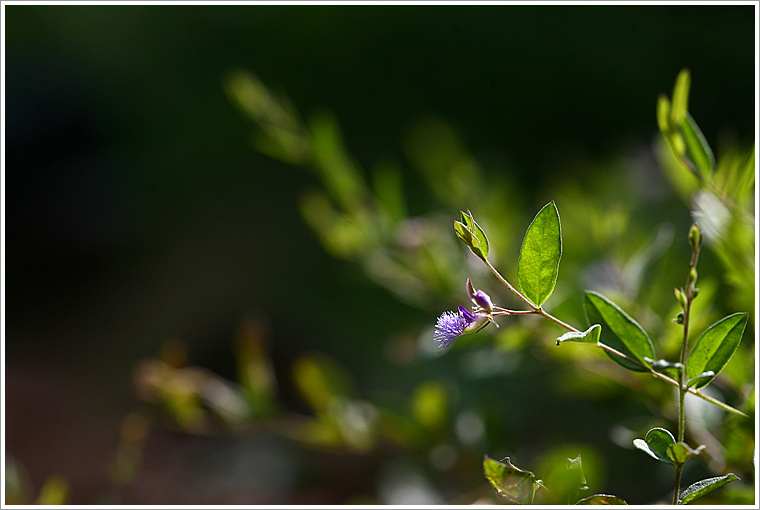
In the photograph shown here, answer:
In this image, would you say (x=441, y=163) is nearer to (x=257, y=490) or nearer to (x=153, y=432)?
(x=257, y=490)

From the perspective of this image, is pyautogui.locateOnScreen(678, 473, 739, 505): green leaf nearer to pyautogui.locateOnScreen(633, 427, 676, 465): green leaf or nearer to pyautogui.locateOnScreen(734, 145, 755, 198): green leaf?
pyautogui.locateOnScreen(633, 427, 676, 465): green leaf

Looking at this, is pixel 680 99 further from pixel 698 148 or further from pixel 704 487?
pixel 704 487

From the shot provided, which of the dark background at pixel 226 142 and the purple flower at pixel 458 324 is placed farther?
the dark background at pixel 226 142

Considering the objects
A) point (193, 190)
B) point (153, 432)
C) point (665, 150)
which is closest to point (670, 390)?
point (665, 150)

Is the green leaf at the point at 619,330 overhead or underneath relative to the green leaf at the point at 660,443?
overhead

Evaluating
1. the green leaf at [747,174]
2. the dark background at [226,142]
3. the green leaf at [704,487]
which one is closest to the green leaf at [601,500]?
the green leaf at [704,487]

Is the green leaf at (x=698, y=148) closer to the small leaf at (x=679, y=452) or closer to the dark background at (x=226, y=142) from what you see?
the small leaf at (x=679, y=452)

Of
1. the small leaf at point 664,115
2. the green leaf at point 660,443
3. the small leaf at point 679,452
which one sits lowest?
the small leaf at point 679,452
